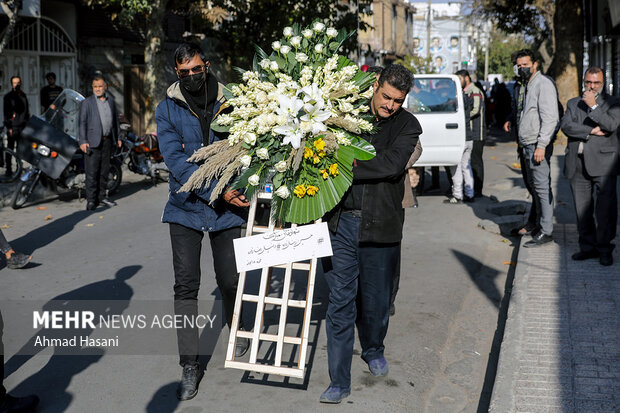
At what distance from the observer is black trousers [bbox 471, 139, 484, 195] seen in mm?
12008

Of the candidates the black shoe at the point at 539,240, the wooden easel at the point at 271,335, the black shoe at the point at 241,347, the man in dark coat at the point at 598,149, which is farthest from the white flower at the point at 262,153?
the black shoe at the point at 539,240

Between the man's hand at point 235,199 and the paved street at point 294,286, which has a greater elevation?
the man's hand at point 235,199

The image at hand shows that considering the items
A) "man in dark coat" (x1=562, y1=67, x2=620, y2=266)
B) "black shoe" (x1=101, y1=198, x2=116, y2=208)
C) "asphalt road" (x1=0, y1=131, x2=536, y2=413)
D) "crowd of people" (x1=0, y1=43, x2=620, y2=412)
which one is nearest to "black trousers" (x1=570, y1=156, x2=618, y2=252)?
"man in dark coat" (x1=562, y1=67, x2=620, y2=266)

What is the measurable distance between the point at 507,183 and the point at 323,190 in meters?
10.3

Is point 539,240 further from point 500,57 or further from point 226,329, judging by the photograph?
point 500,57

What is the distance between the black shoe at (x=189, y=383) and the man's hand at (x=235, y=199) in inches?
40.4

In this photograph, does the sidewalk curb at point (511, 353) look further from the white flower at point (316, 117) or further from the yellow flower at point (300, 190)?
the white flower at point (316, 117)

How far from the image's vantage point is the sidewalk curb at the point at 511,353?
4.18 metres

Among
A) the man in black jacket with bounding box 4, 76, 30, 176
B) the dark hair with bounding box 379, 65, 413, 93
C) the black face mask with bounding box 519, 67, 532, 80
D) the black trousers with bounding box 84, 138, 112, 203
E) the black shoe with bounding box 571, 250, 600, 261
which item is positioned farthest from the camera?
the man in black jacket with bounding box 4, 76, 30, 176

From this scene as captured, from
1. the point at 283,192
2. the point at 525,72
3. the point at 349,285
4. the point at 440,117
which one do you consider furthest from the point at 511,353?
the point at 440,117

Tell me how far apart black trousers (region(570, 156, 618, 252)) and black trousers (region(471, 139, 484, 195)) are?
15.0 feet

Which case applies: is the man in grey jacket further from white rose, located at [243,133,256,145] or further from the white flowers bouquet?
white rose, located at [243,133,256,145]

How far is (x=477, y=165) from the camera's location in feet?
39.4

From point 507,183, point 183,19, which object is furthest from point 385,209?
point 183,19
